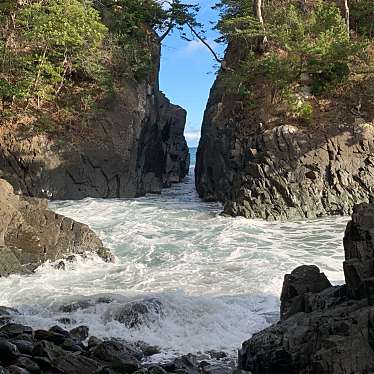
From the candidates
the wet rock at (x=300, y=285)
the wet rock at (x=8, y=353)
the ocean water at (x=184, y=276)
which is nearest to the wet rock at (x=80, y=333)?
the ocean water at (x=184, y=276)

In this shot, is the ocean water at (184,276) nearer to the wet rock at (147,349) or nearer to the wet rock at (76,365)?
the wet rock at (147,349)

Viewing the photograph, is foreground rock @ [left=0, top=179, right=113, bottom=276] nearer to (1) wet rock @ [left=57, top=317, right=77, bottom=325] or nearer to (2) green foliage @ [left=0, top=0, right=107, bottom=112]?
(1) wet rock @ [left=57, top=317, right=77, bottom=325]

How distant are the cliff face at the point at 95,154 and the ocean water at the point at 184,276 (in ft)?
11.5

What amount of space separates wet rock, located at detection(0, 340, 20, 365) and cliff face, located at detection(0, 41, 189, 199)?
14.0 m

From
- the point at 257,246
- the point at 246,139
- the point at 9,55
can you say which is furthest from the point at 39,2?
the point at 257,246

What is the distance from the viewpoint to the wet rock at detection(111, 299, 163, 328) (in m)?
7.53

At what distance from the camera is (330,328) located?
17.0 feet

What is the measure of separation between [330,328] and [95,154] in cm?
1695

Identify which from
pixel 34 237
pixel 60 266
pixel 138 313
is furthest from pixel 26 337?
pixel 34 237

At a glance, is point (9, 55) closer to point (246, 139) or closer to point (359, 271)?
point (246, 139)

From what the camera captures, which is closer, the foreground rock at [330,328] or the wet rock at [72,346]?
the foreground rock at [330,328]

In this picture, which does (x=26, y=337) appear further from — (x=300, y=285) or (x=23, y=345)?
(x=300, y=285)

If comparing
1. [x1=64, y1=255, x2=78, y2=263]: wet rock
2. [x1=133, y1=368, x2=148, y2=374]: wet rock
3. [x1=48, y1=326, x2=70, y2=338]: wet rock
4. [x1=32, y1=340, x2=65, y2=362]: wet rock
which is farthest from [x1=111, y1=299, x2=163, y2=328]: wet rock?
[x1=64, y1=255, x2=78, y2=263]: wet rock

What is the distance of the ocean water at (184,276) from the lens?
7457 millimetres
